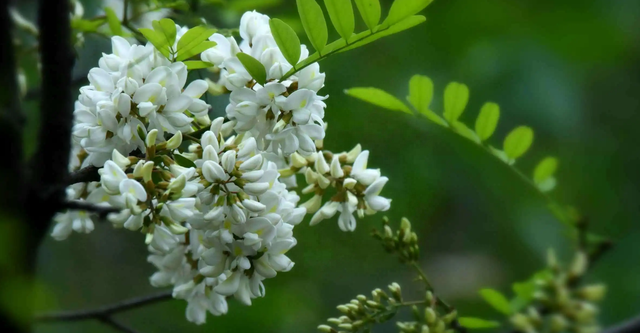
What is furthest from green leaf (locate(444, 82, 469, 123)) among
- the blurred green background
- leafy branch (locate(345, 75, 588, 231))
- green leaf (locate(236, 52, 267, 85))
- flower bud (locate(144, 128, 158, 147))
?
the blurred green background

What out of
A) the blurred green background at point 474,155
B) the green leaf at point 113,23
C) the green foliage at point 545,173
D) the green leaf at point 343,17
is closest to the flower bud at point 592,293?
the green foliage at point 545,173

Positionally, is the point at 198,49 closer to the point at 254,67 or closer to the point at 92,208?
the point at 254,67

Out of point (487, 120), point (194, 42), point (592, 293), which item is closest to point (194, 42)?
point (194, 42)

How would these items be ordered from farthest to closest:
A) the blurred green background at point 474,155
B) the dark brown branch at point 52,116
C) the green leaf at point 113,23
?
1. the blurred green background at point 474,155
2. the green leaf at point 113,23
3. the dark brown branch at point 52,116

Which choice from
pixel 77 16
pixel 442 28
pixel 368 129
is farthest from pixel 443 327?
pixel 442 28

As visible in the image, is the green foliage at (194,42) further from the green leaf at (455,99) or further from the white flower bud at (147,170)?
the green leaf at (455,99)

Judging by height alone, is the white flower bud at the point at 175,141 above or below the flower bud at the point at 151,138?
above
